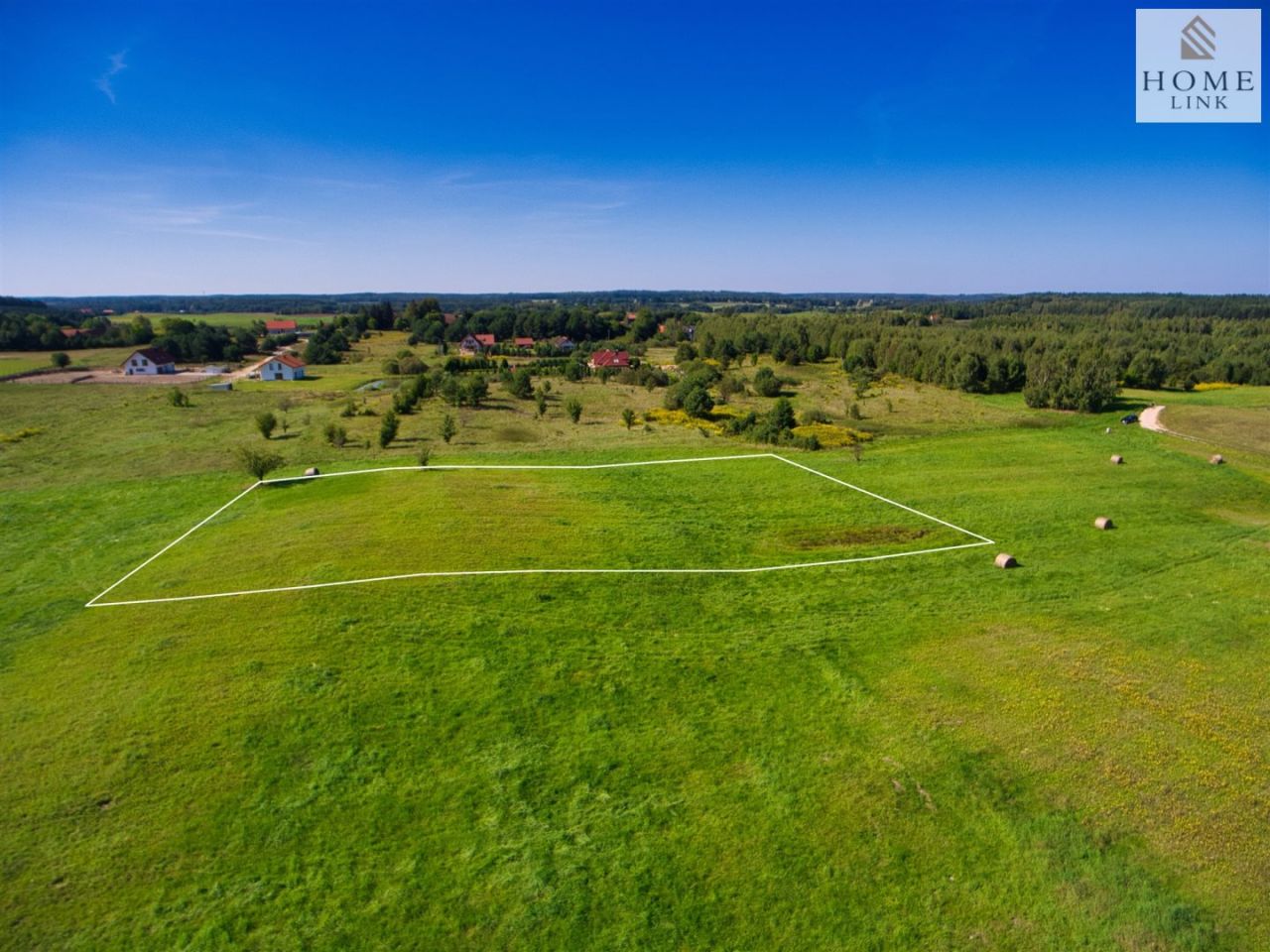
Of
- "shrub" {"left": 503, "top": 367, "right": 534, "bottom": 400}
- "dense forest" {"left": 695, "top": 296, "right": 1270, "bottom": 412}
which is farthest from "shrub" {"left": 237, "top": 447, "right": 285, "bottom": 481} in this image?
"dense forest" {"left": 695, "top": 296, "right": 1270, "bottom": 412}

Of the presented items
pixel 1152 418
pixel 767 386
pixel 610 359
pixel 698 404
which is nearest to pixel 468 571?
pixel 698 404

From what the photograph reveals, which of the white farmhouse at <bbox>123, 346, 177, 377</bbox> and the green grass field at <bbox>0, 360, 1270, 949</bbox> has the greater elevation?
the white farmhouse at <bbox>123, 346, 177, 377</bbox>

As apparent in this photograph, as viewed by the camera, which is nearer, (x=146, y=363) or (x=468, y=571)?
(x=468, y=571)

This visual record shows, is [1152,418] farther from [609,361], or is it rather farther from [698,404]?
[609,361]

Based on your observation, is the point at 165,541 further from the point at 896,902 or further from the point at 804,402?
the point at 804,402

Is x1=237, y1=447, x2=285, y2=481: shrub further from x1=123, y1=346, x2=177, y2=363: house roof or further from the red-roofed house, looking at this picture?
x1=123, y1=346, x2=177, y2=363: house roof
